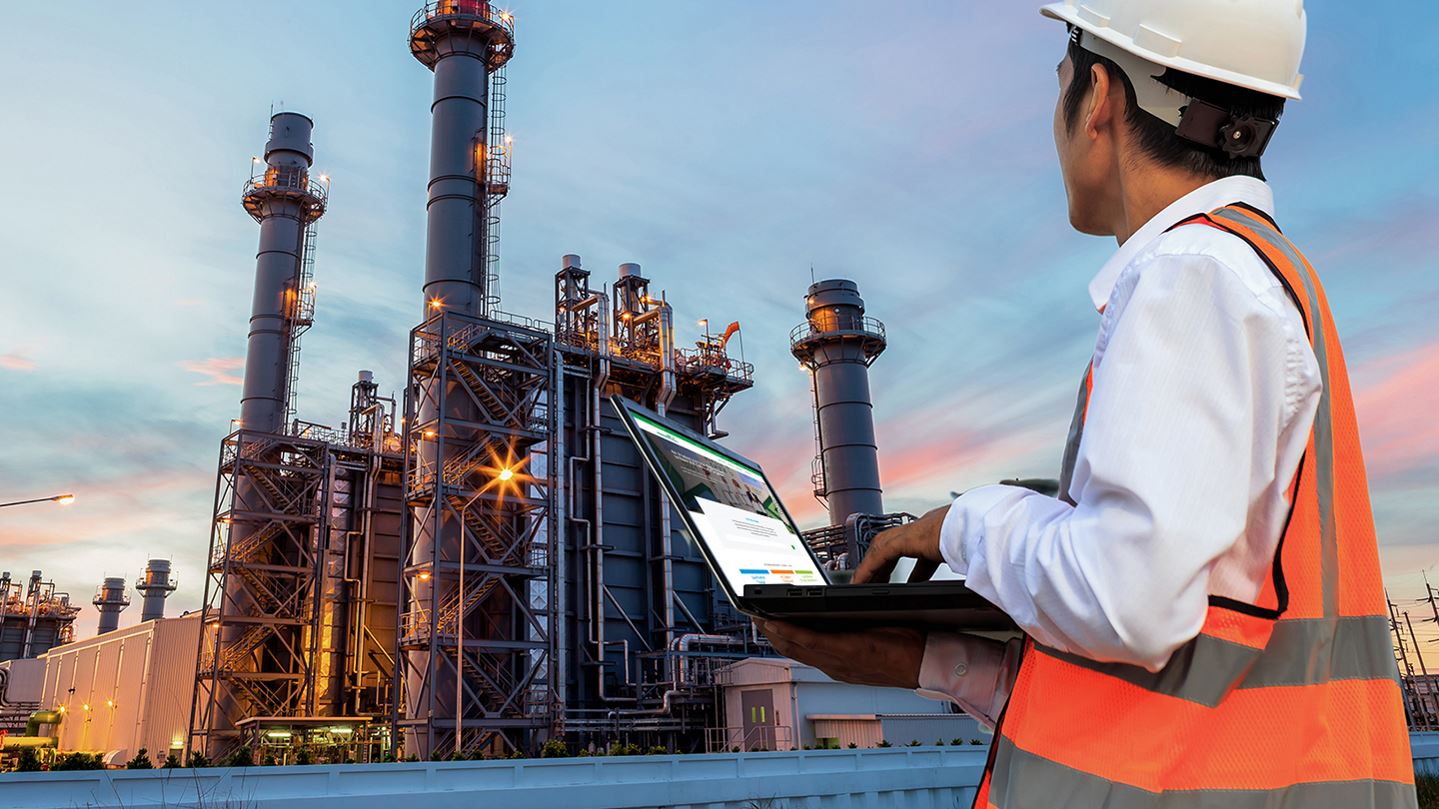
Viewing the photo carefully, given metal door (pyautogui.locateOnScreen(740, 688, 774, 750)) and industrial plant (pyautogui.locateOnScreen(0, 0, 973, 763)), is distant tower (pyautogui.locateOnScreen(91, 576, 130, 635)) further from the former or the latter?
metal door (pyautogui.locateOnScreen(740, 688, 774, 750))

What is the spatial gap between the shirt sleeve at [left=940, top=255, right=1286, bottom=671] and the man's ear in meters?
0.47

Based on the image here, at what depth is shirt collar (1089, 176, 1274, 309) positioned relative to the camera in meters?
1.44

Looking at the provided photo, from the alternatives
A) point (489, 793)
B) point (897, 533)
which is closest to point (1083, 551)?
point (897, 533)

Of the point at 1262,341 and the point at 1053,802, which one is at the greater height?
the point at 1262,341

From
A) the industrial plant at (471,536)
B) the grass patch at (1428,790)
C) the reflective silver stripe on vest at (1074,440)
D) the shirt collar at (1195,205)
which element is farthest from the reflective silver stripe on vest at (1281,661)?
the industrial plant at (471,536)

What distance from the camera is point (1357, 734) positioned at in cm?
A: 117

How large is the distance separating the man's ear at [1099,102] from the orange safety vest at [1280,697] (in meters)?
0.42

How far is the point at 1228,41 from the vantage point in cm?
146

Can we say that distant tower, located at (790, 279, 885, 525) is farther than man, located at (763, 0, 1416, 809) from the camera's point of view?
Yes

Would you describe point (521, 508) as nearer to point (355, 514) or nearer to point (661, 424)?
point (355, 514)

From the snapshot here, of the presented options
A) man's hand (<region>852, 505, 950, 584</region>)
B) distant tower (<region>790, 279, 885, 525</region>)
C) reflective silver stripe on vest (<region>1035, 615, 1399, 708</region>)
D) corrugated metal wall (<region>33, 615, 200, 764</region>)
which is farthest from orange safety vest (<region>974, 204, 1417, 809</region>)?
corrugated metal wall (<region>33, 615, 200, 764</region>)

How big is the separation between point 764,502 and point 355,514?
40.8m

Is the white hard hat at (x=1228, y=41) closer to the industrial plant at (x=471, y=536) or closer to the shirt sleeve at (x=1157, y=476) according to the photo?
the shirt sleeve at (x=1157, y=476)

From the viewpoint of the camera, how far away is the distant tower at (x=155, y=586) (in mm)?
70312
